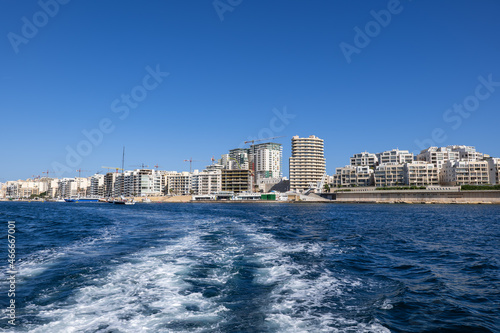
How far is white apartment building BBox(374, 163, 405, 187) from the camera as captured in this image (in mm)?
115750

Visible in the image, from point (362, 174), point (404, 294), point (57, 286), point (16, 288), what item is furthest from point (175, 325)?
point (362, 174)

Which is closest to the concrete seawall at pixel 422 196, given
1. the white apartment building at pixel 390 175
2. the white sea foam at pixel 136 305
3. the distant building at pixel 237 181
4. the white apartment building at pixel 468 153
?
the white apartment building at pixel 390 175

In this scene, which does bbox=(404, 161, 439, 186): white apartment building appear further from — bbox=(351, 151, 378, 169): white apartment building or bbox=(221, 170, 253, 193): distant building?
bbox=(221, 170, 253, 193): distant building

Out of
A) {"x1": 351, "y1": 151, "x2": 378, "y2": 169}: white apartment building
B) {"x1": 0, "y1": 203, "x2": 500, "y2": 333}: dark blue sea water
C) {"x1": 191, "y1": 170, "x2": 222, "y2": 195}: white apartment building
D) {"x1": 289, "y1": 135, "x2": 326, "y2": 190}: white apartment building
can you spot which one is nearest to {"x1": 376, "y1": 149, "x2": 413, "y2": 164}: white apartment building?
{"x1": 351, "y1": 151, "x2": 378, "y2": 169}: white apartment building

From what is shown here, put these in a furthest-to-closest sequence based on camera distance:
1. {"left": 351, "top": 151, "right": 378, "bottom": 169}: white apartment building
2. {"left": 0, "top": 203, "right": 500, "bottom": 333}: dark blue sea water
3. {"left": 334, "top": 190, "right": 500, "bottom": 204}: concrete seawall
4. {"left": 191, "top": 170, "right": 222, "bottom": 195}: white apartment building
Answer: {"left": 191, "top": 170, "right": 222, "bottom": 195}: white apartment building, {"left": 351, "top": 151, "right": 378, "bottom": 169}: white apartment building, {"left": 334, "top": 190, "right": 500, "bottom": 204}: concrete seawall, {"left": 0, "top": 203, "right": 500, "bottom": 333}: dark blue sea water

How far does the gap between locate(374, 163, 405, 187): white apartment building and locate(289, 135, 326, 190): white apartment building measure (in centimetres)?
2803

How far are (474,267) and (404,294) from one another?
5.75 m

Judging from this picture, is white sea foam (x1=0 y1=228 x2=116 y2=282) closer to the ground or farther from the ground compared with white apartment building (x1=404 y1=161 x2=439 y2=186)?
closer to the ground

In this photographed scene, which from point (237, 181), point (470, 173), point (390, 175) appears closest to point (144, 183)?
point (237, 181)

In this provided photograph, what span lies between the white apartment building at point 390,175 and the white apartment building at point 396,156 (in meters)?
20.4

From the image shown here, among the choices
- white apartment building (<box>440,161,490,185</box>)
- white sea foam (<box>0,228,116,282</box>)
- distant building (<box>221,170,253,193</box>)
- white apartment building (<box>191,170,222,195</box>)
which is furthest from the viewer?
white apartment building (<box>191,170,222,195</box>)

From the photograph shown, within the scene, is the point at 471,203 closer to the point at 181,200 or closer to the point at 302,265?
the point at 302,265

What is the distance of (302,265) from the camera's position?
40.1 feet

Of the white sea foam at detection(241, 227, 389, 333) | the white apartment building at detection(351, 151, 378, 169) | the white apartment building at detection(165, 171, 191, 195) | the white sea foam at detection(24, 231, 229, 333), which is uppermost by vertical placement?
the white apartment building at detection(351, 151, 378, 169)
